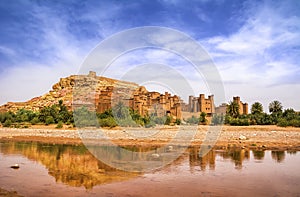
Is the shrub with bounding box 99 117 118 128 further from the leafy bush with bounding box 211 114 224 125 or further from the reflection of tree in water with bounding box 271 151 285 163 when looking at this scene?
the reflection of tree in water with bounding box 271 151 285 163

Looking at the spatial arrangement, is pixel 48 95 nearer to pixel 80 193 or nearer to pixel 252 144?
pixel 252 144

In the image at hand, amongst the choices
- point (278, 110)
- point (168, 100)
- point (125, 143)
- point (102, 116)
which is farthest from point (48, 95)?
point (125, 143)

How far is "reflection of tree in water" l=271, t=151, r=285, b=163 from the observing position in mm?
17038

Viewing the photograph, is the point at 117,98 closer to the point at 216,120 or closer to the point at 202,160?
the point at 216,120

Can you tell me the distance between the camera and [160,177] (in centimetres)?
1205

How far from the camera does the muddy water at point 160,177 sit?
9.79 metres

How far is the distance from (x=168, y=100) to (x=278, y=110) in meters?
23.8

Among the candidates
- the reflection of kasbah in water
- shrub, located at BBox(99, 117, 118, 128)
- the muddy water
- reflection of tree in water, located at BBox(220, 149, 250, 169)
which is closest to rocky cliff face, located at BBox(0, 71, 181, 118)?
shrub, located at BBox(99, 117, 118, 128)

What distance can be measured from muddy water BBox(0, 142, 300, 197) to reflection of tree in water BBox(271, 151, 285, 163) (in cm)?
6

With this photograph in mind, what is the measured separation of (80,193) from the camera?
9.39 m

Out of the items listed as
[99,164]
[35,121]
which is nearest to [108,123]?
[35,121]

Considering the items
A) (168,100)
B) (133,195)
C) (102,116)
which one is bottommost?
(133,195)

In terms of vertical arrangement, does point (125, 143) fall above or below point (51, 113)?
below

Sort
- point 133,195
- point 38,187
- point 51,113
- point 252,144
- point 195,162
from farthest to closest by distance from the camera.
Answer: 1. point 51,113
2. point 252,144
3. point 195,162
4. point 38,187
5. point 133,195
